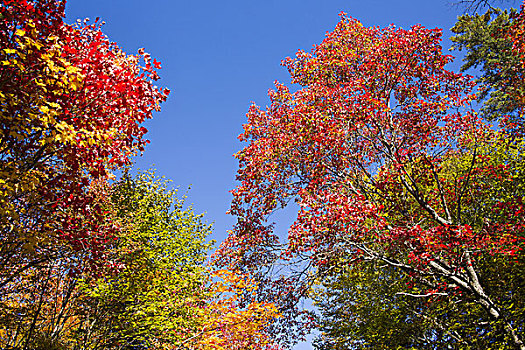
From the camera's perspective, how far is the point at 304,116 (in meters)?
11.0

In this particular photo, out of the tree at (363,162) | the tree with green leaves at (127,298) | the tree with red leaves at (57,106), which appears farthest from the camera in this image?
the tree with green leaves at (127,298)

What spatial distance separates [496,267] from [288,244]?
380 inches

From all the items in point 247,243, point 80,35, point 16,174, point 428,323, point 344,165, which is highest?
point 344,165

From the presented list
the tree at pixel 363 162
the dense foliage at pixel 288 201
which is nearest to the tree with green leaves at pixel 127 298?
the dense foliage at pixel 288 201

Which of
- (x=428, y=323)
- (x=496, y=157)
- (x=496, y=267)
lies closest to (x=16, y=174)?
(x=428, y=323)

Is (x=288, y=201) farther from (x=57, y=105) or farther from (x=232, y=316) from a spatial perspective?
(x=57, y=105)

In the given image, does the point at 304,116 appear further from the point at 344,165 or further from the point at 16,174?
the point at 16,174

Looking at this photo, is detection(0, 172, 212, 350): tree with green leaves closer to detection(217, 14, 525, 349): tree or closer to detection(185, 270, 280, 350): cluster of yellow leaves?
detection(185, 270, 280, 350): cluster of yellow leaves

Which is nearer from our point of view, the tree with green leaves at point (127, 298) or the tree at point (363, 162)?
the tree at point (363, 162)

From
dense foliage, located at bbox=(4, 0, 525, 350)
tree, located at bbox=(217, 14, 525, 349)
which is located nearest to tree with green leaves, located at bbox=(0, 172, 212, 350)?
dense foliage, located at bbox=(4, 0, 525, 350)

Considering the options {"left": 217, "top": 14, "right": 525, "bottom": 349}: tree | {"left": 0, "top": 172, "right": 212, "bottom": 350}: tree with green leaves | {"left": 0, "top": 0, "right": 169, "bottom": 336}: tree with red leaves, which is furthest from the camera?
{"left": 0, "top": 172, "right": 212, "bottom": 350}: tree with green leaves

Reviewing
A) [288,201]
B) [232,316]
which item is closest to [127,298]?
[232,316]

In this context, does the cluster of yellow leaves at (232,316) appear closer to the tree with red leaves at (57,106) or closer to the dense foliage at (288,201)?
the dense foliage at (288,201)

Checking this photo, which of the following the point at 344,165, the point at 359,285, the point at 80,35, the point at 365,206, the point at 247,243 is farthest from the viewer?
the point at 359,285
